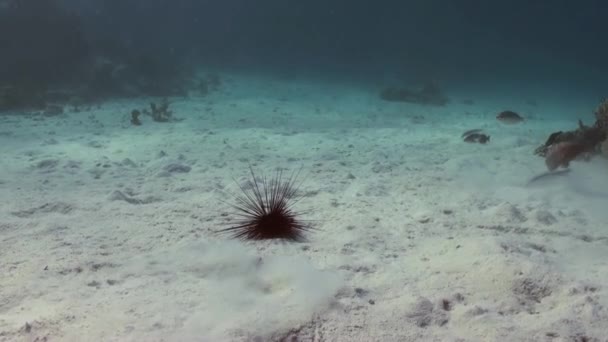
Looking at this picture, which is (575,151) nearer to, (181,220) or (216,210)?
(216,210)

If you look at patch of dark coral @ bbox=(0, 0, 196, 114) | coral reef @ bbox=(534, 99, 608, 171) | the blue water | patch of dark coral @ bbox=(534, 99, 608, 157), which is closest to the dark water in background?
patch of dark coral @ bbox=(0, 0, 196, 114)

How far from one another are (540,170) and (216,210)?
5.08 meters

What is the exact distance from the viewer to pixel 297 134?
9.96 m

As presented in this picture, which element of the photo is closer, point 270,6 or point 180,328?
point 180,328

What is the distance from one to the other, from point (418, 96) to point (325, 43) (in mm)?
32080

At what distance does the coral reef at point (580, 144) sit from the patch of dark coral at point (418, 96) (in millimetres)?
12492

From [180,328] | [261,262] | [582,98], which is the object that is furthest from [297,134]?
[582,98]

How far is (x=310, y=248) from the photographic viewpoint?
3.92 m

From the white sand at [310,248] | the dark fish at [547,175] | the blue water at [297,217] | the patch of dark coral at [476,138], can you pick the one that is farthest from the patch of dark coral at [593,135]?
the patch of dark coral at [476,138]

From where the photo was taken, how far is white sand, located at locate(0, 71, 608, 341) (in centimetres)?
269

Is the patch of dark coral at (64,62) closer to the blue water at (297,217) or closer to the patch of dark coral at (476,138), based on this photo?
the blue water at (297,217)

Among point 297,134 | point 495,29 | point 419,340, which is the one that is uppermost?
point 495,29

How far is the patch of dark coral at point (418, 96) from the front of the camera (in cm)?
1977

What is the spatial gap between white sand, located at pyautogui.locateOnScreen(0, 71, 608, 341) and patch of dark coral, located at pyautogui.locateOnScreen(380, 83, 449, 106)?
11594 millimetres
